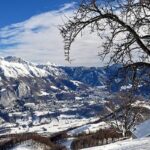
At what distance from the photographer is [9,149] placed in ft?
271

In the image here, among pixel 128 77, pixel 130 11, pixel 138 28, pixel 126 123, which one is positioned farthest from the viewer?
pixel 126 123

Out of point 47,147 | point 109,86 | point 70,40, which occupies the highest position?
point 70,40

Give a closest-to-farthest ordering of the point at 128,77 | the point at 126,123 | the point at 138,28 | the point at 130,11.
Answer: the point at 130,11, the point at 138,28, the point at 128,77, the point at 126,123

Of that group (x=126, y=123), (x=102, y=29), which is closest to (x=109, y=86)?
(x=102, y=29)

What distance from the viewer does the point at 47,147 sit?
84125 millimetres

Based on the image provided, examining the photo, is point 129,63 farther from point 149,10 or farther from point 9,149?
point 9,149

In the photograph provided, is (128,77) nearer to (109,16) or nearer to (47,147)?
(109,16)

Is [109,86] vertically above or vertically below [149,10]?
below

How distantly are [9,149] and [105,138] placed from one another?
1503 centimetres

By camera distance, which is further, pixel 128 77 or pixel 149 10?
pixel 128 77

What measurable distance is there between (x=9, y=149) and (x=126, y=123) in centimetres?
1859

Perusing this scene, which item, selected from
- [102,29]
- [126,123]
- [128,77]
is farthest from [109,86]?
[126,123]

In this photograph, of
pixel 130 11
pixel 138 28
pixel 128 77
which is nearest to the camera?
pixel 130 11

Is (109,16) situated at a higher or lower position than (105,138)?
higher
